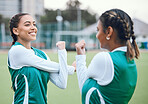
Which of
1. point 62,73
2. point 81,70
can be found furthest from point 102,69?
point 62,73

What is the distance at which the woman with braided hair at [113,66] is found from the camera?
1.55 metres

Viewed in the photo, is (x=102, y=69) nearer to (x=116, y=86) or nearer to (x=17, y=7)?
(x=116, y=86)

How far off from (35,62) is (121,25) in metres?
0.84

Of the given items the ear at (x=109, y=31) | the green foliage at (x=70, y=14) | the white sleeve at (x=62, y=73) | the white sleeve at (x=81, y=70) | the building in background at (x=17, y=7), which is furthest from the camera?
the building in background at (x=17, y=7)

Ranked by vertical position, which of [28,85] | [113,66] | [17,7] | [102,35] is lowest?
[28,85]

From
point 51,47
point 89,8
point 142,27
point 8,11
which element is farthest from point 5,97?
point 8,11

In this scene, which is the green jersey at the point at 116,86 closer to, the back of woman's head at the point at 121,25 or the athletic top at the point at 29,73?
the back of woman's head at the point at 121,25

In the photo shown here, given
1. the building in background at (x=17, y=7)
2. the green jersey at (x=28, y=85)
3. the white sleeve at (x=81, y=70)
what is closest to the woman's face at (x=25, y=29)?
the green jersey at (x=28, y=85)

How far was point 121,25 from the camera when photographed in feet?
5.30

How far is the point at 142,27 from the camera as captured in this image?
135ft

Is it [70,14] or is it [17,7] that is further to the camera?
[17,7]

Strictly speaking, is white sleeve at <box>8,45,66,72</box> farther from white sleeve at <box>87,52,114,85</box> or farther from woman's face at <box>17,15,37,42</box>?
white sleeve at <box>87,52,114,85</box>

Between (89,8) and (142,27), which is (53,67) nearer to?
(142,27)

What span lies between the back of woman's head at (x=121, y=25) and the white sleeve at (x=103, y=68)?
0.18m
